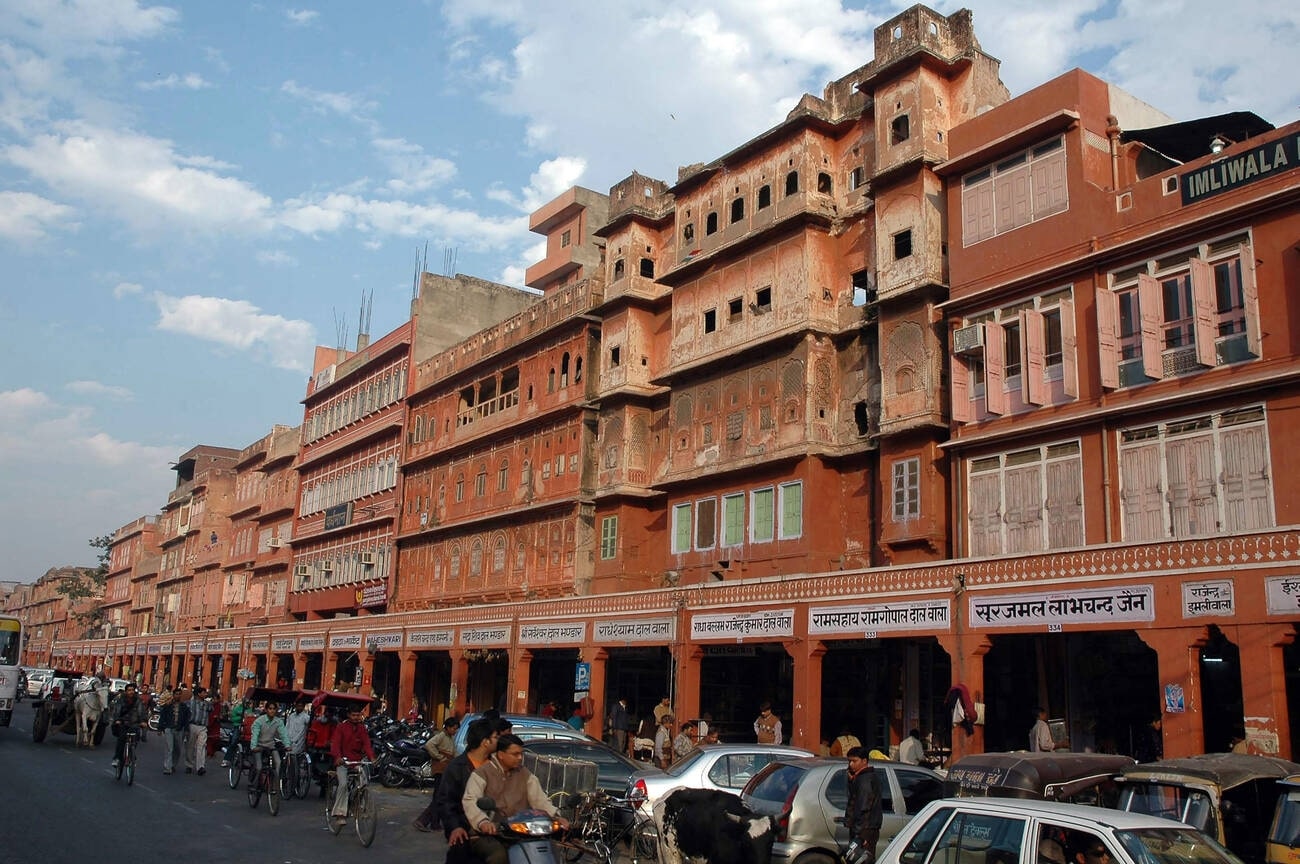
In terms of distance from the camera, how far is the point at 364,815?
532 inches

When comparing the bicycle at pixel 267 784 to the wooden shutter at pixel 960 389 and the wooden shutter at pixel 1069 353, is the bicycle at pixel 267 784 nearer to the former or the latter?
the wooden shutter at pixel 960 389

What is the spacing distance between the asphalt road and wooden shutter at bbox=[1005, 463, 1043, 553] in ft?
37.1

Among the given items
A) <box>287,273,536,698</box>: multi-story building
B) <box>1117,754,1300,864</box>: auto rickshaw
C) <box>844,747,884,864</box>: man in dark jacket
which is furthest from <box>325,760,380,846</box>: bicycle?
<box>287,273,536,698</box>: multi-story building

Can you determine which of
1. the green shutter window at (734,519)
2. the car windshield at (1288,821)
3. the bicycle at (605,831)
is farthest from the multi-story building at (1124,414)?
the bicycle at (605,831)

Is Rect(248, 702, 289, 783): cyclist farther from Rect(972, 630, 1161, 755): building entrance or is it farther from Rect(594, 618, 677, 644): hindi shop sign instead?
Rect(972, 630, 1161, 755): building entrance

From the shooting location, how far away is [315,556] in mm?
53531

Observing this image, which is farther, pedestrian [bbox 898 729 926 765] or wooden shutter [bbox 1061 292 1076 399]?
wooden shutter [bbox 1061 292 1076 399]

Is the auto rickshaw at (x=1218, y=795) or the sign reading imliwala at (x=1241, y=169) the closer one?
the auto rickshaw at (x=1218, y=795)

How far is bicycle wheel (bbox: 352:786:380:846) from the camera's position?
13367 mm

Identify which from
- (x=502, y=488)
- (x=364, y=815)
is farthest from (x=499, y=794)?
(x=502, y=488)

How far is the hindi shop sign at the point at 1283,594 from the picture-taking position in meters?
14.9

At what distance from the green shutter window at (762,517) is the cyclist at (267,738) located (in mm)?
12807

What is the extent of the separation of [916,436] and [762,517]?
5222mm

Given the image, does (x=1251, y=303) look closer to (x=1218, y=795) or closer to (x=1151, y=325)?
(x=1151, y=325)
